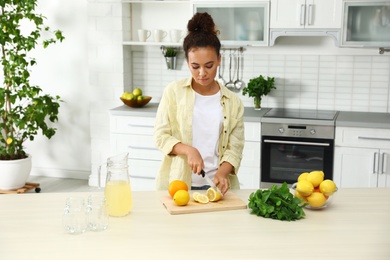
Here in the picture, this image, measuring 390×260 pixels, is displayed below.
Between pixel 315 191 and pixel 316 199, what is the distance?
0.05 m

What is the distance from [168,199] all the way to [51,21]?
3812mm

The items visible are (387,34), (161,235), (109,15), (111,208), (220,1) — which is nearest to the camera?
(161,235)

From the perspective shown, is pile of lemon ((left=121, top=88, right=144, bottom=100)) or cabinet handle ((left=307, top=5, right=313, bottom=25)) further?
pile of lemon ((left=121, top=88, right=144, bottom=100))

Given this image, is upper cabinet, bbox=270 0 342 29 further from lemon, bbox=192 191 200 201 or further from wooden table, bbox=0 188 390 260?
lemon, bbox=192 191 200 201

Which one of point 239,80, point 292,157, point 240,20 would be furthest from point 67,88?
point 292,157

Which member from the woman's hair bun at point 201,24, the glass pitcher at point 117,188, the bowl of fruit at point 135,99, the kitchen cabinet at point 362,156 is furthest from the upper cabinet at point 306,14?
the glass pitcher at point 117,188

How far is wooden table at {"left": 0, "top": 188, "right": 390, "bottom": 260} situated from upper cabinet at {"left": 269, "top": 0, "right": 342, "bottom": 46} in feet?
8.27

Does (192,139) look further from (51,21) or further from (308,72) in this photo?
(51,21)

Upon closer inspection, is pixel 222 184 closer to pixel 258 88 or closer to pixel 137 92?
pixel 258 88

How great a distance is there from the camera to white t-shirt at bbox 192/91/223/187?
2.75 m

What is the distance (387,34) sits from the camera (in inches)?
179

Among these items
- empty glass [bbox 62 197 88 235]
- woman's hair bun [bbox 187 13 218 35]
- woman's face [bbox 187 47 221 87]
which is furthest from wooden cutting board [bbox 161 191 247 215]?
woman's hair bun [bbox 187 13 218 35]

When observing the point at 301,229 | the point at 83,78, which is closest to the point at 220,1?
the point at 83,78

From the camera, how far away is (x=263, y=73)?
5.20m
